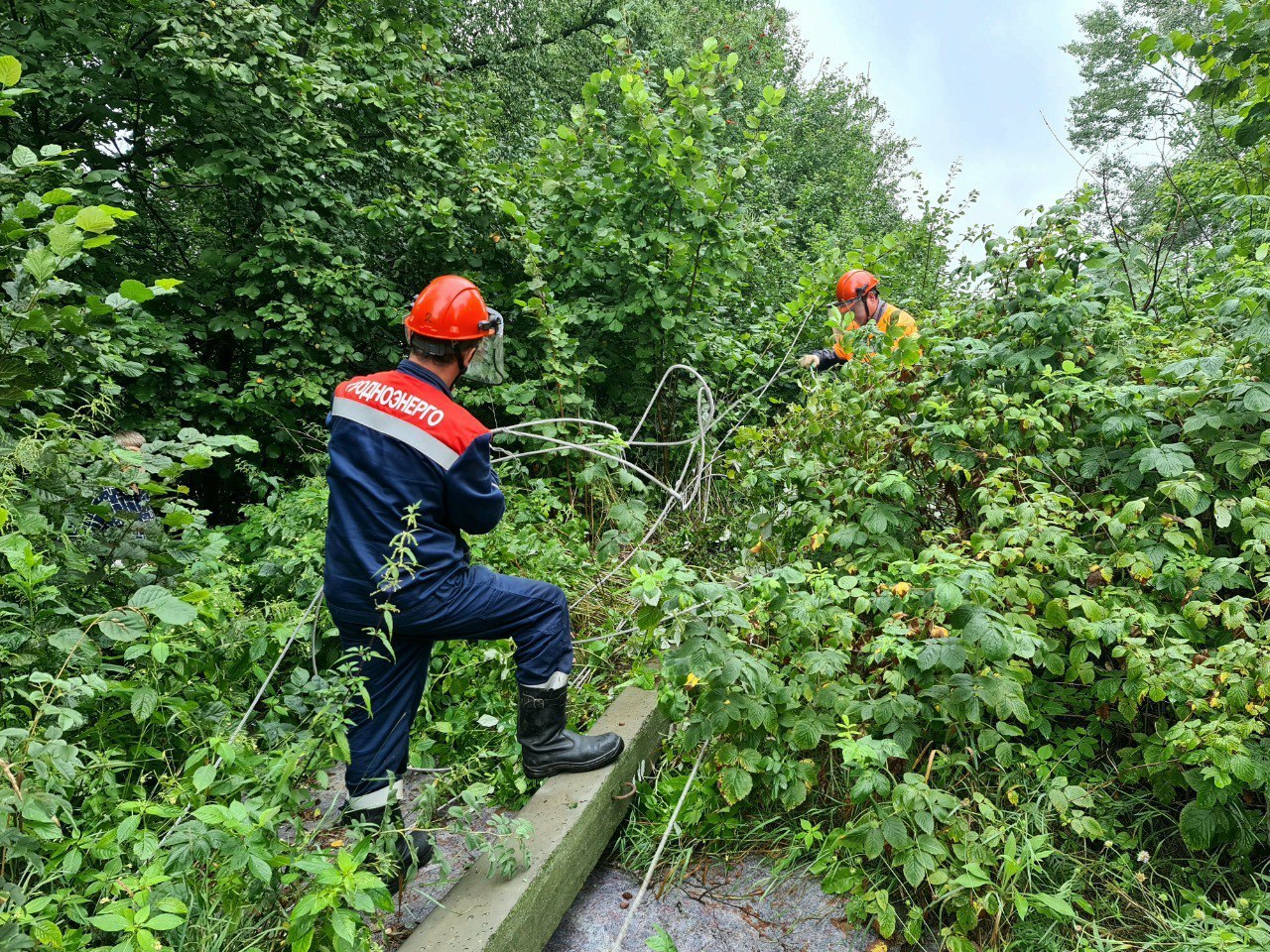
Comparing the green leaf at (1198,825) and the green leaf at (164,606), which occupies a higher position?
the green leaf at (164,606)

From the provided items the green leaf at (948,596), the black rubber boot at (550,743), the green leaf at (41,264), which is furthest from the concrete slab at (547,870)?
the green leaf at (41,264)

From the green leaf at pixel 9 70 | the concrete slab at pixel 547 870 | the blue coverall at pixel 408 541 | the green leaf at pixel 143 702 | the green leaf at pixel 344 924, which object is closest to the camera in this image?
the green leaf at pixel 344 924

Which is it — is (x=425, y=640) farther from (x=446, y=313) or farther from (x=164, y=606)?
(x=446, y=313)

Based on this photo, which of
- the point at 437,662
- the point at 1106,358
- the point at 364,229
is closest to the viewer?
the point at 1106,358

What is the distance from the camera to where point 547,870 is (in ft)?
7.53

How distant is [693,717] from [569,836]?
23.1 inches

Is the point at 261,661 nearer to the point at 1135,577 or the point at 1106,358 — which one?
the point at 1135,577

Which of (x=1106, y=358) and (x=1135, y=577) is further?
(x=1106, y=358)

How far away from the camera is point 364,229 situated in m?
6.05

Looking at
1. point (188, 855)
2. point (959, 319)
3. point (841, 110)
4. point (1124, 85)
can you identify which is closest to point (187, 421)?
point (188, 855)

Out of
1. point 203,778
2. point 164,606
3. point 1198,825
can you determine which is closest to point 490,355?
point 164,606

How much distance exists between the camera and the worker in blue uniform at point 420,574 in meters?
2.57

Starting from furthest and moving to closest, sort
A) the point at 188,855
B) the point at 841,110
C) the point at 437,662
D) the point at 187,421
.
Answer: the point at 841,110 < the point at 187,421 < the point at 437,662 < the point at 188,855

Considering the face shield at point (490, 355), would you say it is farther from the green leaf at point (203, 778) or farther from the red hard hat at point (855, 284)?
the red hard hat at point (855, 284)
